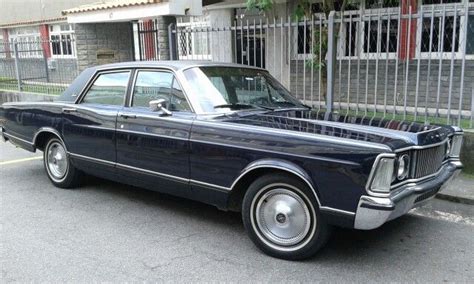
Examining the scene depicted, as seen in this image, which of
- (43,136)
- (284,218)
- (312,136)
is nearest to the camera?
(312,136)

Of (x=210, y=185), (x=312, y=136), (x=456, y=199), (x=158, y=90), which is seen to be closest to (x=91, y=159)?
(x=158, y=90)

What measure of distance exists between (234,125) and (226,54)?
8.96m

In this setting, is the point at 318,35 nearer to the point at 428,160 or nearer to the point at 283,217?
the point at 428,160

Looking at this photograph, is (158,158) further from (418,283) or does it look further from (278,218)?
(418,283)

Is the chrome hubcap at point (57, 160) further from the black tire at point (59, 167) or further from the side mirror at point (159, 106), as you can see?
the side mirror at point (159, 106)

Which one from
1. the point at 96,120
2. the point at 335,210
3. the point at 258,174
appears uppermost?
the point at 96,120

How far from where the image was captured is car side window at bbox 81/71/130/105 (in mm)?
5105

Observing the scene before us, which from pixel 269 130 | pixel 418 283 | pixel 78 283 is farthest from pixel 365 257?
pixel 78 283

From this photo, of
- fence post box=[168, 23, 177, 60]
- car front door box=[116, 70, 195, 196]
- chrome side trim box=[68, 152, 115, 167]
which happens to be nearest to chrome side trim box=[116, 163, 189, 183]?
car front door box=[116, 70, 195, 196]

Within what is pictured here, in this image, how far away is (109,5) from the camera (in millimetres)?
10344

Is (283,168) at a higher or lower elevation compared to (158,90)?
lower

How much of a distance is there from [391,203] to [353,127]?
0.82 meters

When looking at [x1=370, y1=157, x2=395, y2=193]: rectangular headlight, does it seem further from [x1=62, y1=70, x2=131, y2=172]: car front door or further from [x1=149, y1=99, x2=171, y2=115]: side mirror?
[x1=62, y1=70, x2=131, y2=172]: car front door

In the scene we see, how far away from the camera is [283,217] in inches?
148
